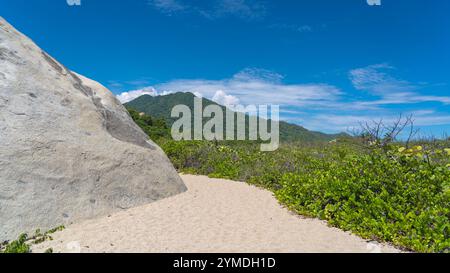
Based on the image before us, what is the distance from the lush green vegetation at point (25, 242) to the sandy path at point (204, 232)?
160mm

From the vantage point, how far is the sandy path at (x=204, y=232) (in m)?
6.06

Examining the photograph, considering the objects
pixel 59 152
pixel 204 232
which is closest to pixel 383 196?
pixel 204 232

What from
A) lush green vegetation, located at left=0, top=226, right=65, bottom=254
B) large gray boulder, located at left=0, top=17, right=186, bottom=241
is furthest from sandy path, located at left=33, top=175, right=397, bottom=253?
large gray boulder, located at left=0, top=17, right=186, bottom=241

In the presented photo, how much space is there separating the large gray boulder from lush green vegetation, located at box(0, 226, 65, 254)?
137 millimetres

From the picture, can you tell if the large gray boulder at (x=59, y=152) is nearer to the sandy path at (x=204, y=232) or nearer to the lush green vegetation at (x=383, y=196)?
the sandy path at (x=204, y=232)

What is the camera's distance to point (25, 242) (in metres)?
6.27

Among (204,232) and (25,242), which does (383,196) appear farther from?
(25,242)

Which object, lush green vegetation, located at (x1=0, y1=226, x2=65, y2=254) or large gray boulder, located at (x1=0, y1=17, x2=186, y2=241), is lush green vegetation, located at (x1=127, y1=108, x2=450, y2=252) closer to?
large gray boulder, located at (x1=0, y1=17, x2=186, y2=241)

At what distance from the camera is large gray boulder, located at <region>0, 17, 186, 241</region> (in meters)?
6.82

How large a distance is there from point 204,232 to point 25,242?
11.0 ft

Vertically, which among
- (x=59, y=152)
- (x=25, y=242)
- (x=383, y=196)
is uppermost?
(x=59, y=152)

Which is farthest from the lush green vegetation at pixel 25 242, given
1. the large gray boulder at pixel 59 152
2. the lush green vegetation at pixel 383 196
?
the lush green vegetation at pixel 383 196
